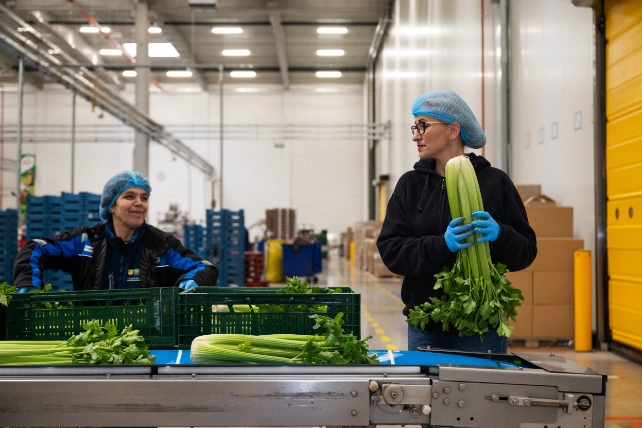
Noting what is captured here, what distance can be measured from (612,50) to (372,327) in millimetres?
4598

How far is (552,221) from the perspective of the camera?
7391 mm

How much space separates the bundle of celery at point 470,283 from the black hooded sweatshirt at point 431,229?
83 mm

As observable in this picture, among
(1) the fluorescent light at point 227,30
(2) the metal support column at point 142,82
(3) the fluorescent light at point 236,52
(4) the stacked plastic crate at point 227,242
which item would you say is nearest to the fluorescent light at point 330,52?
(3) the fluorescent light at point 236,52

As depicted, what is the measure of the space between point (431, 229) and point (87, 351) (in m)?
1.30

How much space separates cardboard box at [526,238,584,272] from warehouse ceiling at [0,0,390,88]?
37.5 ft

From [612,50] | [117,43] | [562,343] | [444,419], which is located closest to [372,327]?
[562,343]

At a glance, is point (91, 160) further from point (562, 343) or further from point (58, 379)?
point (58, 379)

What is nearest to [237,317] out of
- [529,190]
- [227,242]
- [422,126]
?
[422,126]

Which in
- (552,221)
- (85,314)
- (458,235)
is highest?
(552,221)

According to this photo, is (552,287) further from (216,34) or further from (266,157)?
(266,157)

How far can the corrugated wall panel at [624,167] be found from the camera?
241 inches

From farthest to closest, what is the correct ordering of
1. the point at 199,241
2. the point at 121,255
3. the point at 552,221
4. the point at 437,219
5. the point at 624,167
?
the point at 199,241, the point at 552,221, the point at 624,167, the point at 121,255, the point at 437,219

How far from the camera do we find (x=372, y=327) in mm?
9039

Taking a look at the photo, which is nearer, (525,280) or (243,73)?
(525,280)
